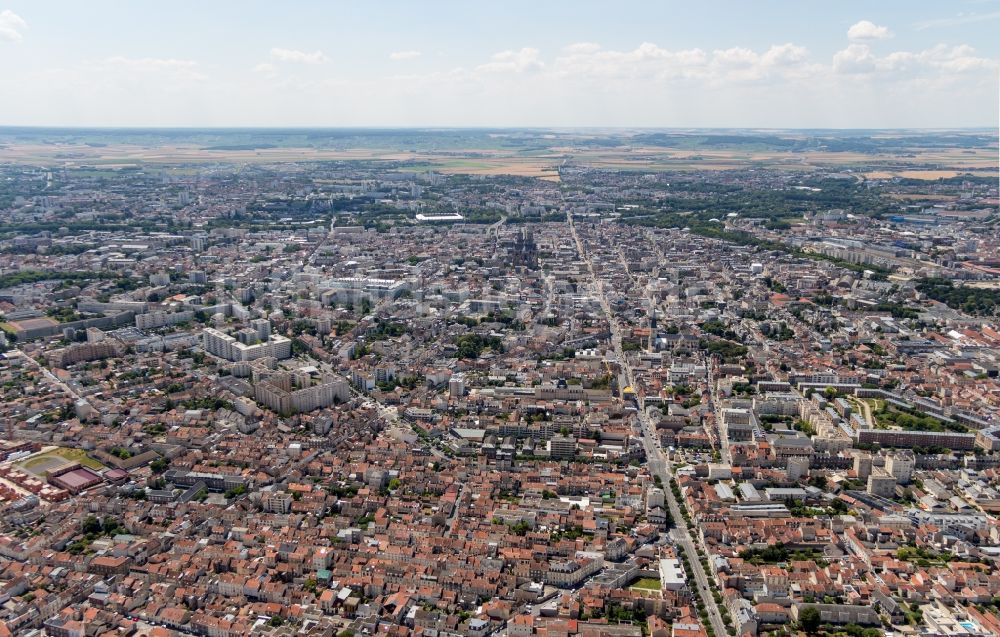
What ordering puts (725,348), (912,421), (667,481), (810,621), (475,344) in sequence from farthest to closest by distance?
(475,344) < (725,348) < (912,421) < (667,481) < (810,621)

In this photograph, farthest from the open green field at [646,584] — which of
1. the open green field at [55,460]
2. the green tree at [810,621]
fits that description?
the open green field at [55,460]

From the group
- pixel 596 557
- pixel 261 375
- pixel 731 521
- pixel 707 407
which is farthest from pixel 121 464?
pixel 707 407

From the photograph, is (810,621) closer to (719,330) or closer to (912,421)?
(912,421)

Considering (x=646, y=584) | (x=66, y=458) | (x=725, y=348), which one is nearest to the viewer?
(x=646, y=584)

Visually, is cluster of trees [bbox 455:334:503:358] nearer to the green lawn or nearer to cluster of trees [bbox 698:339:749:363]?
cluster of trees [bbox 698:339:749:363]

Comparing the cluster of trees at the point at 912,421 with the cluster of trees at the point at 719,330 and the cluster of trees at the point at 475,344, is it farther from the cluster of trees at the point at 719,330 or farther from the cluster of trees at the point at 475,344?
the cluster of trees at the point at 475,344

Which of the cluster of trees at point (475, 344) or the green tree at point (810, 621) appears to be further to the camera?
the cluster of trees at point (475, 344)

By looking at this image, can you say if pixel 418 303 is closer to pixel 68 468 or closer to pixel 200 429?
pixel 200 429

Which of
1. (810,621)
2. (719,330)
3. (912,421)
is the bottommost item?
(810,621)

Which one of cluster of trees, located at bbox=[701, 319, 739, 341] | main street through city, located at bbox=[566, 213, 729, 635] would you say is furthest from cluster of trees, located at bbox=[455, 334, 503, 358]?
cluster of trees, located at bbox=[701, 319, 739, 341]

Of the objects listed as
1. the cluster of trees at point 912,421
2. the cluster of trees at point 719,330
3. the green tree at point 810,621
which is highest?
the cluster of trees at point 719,330

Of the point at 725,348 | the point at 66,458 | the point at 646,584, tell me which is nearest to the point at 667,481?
the point at 646,584
